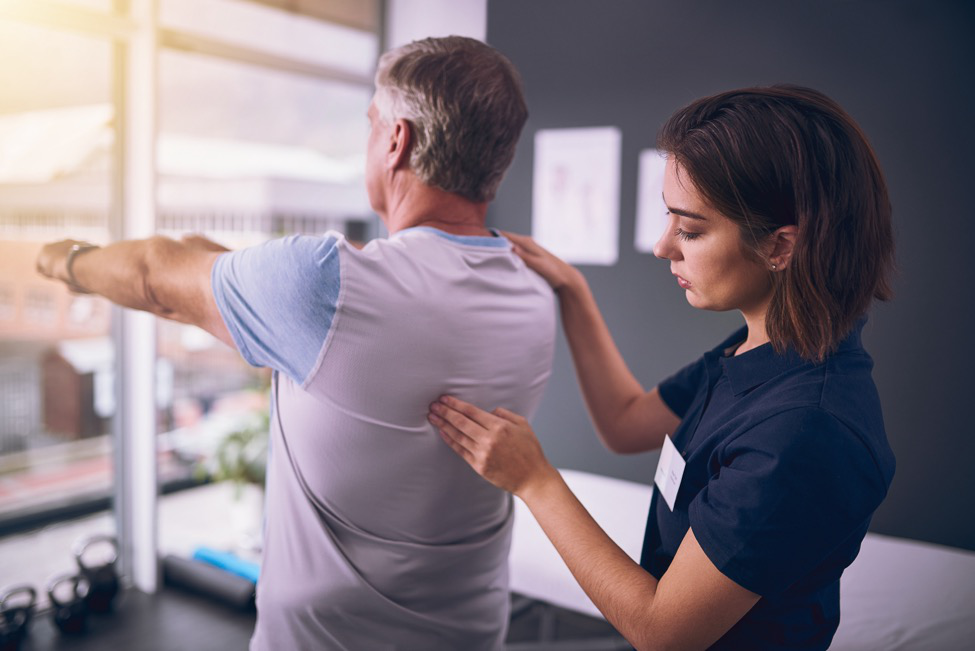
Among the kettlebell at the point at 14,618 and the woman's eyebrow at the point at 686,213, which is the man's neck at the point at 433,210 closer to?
the woman's eyebrow at the point at 686,213

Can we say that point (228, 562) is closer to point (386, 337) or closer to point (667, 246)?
point (386, 337)

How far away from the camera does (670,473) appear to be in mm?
1146

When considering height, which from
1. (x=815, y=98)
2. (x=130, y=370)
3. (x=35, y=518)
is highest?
(x=815, y=98)

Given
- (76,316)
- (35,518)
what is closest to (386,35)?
(76,316)

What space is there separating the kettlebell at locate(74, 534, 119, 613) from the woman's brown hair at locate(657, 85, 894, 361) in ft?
9.08

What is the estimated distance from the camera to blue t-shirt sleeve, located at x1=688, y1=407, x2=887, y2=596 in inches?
34.0

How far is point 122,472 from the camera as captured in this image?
3.10m

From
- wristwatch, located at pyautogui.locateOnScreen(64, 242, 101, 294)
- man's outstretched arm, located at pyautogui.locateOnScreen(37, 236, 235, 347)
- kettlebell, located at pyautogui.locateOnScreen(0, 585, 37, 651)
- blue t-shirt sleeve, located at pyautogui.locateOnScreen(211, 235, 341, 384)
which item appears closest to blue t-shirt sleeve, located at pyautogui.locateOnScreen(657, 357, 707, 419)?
blue t-shirt sleeve, located at pyautogui.locateOnScreen(211, 235, 341, 384)

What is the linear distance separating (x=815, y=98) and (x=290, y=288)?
747mm

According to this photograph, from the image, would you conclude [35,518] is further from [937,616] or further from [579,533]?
[937,616]

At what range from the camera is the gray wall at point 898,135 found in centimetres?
228

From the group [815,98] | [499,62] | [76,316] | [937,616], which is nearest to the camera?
[815,98]

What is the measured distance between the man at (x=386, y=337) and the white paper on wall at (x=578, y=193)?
1.67 m

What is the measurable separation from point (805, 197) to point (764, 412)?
0.28 meters
